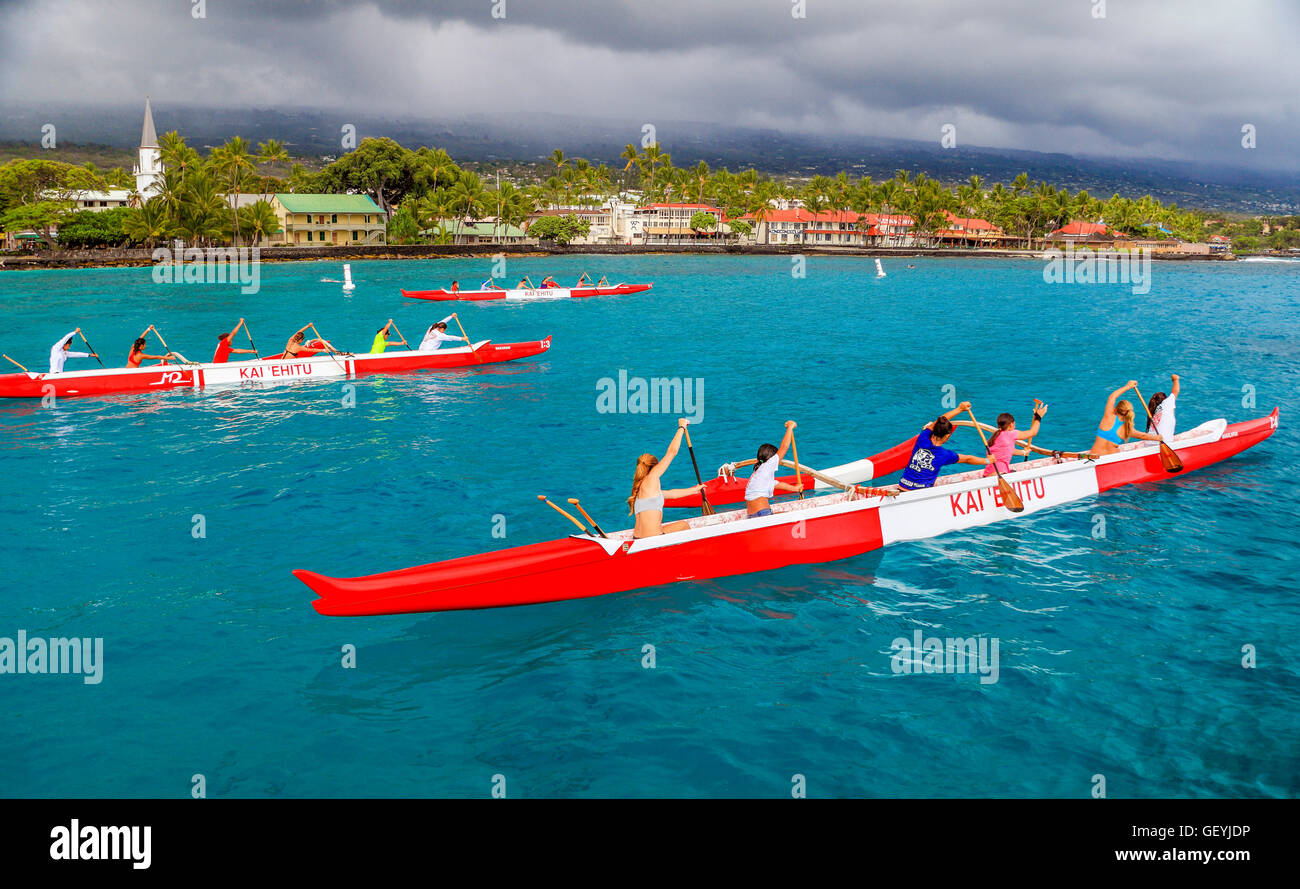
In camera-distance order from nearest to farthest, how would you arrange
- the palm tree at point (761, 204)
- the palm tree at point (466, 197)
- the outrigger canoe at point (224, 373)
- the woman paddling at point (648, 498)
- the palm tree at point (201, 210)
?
the woman paddling at point (648, 498) < the outrigger canoe at point (224, 373) < the palm tree at point (201, 210) < the palm tree at point (466, 197) < the palm tree at point (761, 204)

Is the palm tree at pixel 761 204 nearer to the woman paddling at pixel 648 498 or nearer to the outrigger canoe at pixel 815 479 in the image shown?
the outrigger canoe at pixel 815 479

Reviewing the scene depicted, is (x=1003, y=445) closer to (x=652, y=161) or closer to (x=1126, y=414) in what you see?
(x=1126, y=414)

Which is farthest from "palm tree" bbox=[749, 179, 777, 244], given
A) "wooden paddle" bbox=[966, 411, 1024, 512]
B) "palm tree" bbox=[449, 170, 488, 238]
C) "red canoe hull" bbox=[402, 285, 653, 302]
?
"wooden paddle" bbox=[966, 411, 1024, 512]

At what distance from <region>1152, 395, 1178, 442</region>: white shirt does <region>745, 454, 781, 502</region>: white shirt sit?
880 cm

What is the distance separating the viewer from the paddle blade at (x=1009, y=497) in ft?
43.3

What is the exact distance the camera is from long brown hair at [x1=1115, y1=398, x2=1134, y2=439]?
15.3 meters

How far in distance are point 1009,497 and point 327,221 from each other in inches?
4574

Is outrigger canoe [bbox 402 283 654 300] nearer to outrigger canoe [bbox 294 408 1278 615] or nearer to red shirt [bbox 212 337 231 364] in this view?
red shirt [bbox 212 337 231 364]

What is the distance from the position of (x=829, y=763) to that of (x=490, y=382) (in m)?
20.8

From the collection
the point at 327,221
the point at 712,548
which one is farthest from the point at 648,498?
the point at 327,221

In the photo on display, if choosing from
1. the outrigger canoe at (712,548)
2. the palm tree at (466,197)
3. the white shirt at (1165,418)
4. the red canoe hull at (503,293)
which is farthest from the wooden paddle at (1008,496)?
the palm tree at (466,197)

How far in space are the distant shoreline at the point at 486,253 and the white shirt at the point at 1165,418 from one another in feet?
329

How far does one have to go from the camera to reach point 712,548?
36.9ft
